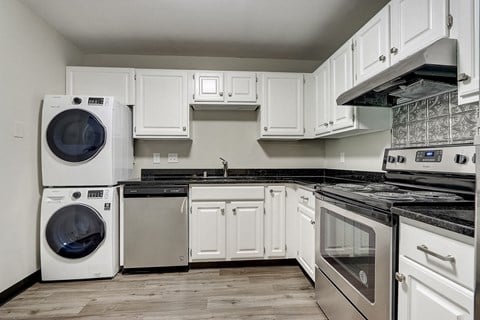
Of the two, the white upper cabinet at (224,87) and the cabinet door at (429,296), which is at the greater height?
the white upper cabinet at (224,87)

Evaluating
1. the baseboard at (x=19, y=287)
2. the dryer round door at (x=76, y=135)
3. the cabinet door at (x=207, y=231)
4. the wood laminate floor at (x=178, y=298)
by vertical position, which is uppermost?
the dryer round door at (x=76, y=135)

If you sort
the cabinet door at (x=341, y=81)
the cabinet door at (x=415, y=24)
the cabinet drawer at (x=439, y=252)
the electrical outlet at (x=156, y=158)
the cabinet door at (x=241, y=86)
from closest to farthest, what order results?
1. the cabinet drawer at (x=439, y=252)
2. the cabinet door at (x=415, y=24)
3. the cabinet door at (x=341, y=81)
4. the cabinet door at (x=241, y=86)
5. the electrical outlet at (x=156, y=158)

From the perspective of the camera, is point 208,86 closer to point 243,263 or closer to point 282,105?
point 282,105

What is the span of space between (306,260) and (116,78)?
265 centimetres

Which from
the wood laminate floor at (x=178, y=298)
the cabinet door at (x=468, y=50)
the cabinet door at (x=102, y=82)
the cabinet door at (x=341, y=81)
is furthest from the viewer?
the cabinet door at (x=102, y=82)

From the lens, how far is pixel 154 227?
8.71 feet

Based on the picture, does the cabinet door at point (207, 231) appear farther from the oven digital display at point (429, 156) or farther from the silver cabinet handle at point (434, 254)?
the silver cabinet handle at point (434, 254)

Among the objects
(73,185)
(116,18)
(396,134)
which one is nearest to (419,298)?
(396,134)

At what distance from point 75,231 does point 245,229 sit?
1594 millimetres

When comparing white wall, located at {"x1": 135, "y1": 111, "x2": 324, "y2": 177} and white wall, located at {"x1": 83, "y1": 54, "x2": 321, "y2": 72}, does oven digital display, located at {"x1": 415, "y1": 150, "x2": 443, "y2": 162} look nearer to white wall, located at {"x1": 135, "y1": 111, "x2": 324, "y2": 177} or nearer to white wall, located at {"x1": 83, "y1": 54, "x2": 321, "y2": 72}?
white wall, located at {"x1": 135, "y1": 111, "x2": 324, "y2": 177}

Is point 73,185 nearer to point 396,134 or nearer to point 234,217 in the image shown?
point 234,217

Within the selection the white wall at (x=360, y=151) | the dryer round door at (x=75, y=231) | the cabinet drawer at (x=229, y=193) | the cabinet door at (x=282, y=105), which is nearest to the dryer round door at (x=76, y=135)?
the dryer round door at (x=75, y=231)

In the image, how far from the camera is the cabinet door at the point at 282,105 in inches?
120

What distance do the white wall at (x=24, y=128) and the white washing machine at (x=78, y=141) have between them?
0.11 meters
